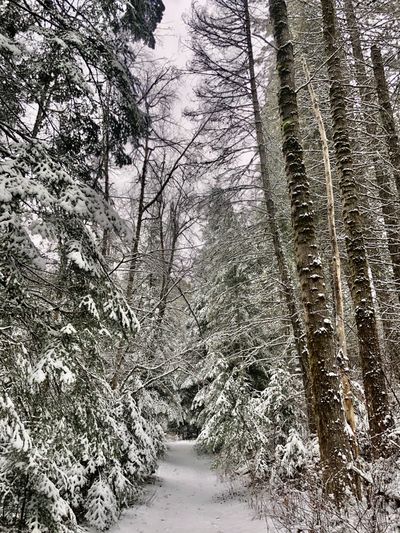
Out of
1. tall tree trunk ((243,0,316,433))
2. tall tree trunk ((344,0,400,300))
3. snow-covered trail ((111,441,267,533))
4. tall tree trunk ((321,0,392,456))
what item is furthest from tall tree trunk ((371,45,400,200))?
snow-covered trail ((111,441,267,533))

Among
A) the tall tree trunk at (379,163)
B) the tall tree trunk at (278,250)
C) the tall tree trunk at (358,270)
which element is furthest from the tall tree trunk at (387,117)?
the tall tree trunk at (278,250)

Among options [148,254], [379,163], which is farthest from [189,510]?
[379,163]

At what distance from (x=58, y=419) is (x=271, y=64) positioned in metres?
10.6

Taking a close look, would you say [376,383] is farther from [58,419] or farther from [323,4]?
[323,4]

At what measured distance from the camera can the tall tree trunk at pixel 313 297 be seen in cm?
391

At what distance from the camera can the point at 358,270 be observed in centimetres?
568

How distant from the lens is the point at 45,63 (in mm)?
3994

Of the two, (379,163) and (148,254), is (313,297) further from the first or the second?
(379,163)

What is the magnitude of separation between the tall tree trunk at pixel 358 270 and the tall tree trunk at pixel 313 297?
896 millimetres

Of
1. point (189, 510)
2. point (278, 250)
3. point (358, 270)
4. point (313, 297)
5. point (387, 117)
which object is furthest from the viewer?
point (189, 510)

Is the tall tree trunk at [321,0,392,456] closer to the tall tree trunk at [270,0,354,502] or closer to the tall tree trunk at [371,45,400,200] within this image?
the tall tree trunk at [270,0,354,502]

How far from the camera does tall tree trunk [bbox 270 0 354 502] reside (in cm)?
391

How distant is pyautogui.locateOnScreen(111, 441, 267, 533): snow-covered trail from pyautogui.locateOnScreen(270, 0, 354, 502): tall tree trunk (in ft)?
7.97

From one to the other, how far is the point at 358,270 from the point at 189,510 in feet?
22.1
